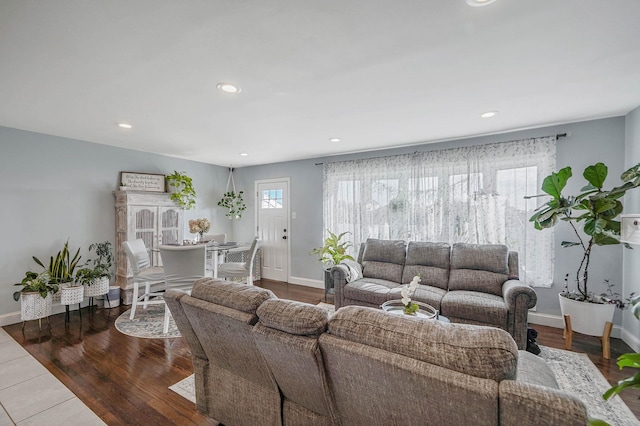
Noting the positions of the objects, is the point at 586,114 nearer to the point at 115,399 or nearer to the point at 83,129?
the point at 115,399

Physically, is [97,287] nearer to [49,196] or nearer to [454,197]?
[49,196]

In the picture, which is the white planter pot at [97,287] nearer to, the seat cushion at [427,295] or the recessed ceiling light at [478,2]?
the seat cushion at [427,295]

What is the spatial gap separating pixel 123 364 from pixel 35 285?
1.88m

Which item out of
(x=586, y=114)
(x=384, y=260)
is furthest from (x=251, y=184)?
(x=586, y=114)

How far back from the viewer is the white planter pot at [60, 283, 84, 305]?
341 cm

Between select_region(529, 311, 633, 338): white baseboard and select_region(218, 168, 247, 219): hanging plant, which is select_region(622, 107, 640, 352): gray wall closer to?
select_region(529, 311, 633, 338): white baseboard

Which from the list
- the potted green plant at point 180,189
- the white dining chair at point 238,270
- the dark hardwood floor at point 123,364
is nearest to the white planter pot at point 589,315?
the dark hardwood floor at point 123,364

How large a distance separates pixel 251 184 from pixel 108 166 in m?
2.53

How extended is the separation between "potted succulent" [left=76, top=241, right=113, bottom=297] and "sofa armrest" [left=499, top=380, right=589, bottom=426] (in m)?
4.57

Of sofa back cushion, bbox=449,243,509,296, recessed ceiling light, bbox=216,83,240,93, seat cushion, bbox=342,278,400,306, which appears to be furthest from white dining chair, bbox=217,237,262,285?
sofa back cushion, bbox=449,243,509,296

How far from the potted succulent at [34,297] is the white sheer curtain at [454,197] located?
394 cm

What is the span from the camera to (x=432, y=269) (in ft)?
11.6

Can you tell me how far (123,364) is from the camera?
2.51m

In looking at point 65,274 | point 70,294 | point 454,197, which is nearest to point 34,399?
point 70,294
